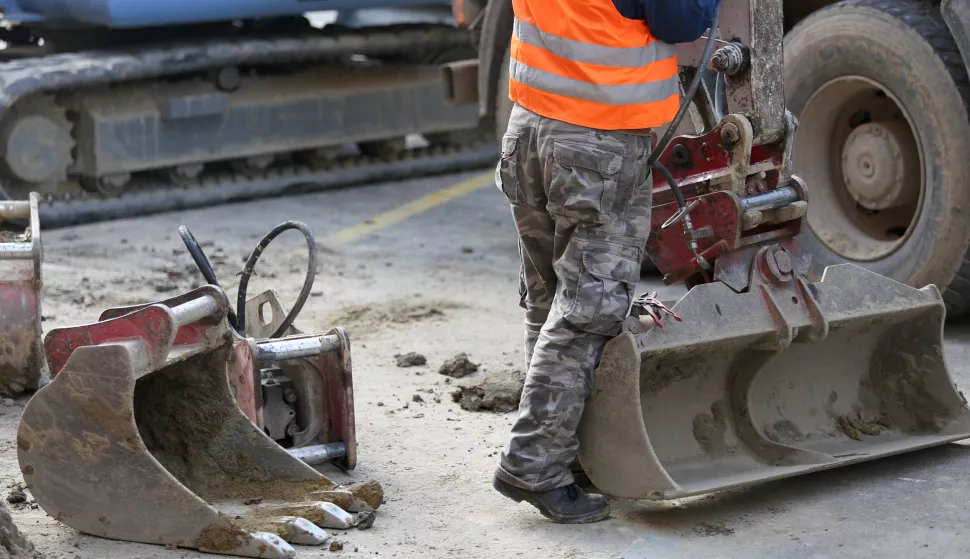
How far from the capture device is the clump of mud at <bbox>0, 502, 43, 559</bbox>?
3.74 metres

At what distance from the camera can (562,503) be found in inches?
167

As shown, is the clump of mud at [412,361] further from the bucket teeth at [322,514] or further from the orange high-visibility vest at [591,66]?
the orange high-visibility vest at [591,66]

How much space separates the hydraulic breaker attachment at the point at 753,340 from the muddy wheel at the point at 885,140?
146 cm

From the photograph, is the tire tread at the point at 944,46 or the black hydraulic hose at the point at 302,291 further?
the tire tread at the point at 944,46

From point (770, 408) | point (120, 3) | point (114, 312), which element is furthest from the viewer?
point (120, 3)

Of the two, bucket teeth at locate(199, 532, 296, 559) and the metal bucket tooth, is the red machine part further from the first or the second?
bucket teeth at locate(199, 532, 296, 559)

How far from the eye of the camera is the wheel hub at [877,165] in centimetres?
647

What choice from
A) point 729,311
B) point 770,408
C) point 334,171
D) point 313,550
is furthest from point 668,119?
point 334,171

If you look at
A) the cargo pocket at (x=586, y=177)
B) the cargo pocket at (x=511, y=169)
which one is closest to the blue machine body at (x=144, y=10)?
the cargo pocket at (x=511, y=169)

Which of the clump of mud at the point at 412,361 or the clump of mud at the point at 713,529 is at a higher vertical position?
the clump of mud at the point at 713,529

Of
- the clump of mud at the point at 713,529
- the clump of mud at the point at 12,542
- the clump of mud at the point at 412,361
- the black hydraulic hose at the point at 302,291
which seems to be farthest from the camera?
the clump of mud at the point at 412,361

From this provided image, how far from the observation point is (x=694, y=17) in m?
3.96

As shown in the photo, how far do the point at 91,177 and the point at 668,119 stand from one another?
5810 mm

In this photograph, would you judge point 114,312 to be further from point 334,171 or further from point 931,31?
point 334,171
